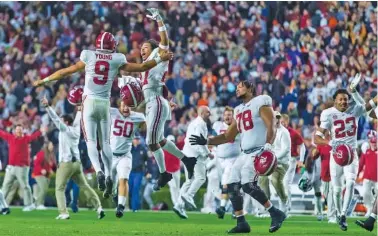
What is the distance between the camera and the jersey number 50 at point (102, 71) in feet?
59.7

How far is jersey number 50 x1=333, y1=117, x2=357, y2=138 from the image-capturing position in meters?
19.8

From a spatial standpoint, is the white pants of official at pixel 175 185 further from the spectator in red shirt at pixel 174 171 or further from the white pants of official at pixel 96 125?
the white pants of official at pixel 96 125

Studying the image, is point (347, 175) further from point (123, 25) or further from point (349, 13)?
point (123, 25)

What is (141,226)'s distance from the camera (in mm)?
19547

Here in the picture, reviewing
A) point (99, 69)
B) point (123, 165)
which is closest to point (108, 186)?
point (99, 69)

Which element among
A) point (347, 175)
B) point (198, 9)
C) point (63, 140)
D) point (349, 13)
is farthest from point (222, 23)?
point (347, 175)

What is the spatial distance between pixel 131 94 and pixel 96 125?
721 mm

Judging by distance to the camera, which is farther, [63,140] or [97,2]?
[97,2]

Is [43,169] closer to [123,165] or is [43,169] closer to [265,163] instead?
[123,165]

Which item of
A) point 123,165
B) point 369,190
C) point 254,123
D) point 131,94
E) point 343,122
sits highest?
point 131,94

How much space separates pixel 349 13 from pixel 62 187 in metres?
15.0

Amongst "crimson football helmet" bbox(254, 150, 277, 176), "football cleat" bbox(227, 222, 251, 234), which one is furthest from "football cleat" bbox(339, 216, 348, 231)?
"crimson football helmet" bbox(254, 150, 277, 176)

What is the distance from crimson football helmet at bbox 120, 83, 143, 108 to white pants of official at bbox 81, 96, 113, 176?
0.93 ft

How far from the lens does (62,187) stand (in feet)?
74.8
